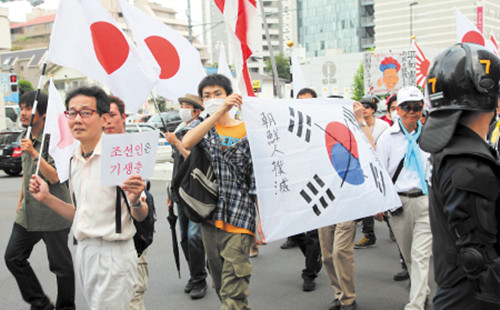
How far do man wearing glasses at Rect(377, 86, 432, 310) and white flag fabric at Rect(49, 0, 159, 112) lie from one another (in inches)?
92.8

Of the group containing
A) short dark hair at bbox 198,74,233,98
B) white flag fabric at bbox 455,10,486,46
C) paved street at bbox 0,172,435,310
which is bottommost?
paved street at bbox 0,172,435,310

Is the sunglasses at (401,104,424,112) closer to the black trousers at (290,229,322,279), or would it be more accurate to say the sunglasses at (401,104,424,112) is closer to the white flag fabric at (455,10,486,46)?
the black trousers at (290,229,322,279)

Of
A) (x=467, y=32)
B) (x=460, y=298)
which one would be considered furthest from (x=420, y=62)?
(x=460, y=298)

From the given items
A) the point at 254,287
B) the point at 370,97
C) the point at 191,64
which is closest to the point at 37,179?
the point at 191,64

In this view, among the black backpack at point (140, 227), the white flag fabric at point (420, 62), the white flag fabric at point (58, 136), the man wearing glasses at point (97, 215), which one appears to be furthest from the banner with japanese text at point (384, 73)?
the man wearing glasses at point (97, 215)

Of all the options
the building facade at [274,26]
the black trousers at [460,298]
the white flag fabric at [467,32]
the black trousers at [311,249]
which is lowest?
the black trousers at [311,249]

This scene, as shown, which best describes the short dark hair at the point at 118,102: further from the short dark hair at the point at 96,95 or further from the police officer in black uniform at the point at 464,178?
the police officer in black uniform at the point at 464,178

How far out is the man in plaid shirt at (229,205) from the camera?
3646mm

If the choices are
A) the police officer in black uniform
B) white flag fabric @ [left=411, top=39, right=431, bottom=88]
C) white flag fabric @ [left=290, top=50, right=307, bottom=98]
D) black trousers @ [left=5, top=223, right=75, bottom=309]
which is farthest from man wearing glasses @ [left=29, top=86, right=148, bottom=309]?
white flag fabric @ [left=411, top=39, right=431, bottom=88]

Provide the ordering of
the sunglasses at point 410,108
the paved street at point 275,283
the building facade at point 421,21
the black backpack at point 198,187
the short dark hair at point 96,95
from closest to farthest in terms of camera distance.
A: the short dark hair at point 96,95
the black backpack at point 198,187
the sunglasses at point 410,108
the paved street at point 275,283
the building facade at point 421,21

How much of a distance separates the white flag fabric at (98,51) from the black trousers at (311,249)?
2.39 metres

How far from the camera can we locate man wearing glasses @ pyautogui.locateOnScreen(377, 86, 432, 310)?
4.57 meters

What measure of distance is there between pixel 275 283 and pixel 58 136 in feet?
9.44

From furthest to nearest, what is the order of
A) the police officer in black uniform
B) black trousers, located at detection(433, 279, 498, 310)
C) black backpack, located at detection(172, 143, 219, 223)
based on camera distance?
black backpack, located at detection(172, 143, 219, 223) → black trousers, located at detection(433, 279, 498, 310) → the police officer in black uniform
